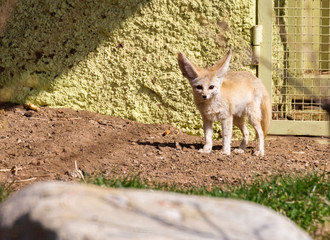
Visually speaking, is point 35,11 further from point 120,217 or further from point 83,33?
point 120,217

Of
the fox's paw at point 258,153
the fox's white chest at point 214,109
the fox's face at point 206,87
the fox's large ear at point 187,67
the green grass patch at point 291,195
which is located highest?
the fox's large ear at point 187,67

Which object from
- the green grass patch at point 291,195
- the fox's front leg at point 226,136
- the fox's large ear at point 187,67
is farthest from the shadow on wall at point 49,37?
the green grass patch at point 291,195

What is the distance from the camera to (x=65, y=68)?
6219 millimetres

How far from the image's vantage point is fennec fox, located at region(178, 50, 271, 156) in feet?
17.7

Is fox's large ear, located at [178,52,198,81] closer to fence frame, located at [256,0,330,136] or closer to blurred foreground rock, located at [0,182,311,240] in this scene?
fence frame, located at [256,0,330,136]

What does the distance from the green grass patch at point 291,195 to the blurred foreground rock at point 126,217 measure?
1.21 meters

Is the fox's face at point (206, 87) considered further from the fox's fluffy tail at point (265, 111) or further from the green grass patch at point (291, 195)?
the green grass patch at point (291, 195)

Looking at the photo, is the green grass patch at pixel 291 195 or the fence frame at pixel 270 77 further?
the fence frame at pixel 270 77

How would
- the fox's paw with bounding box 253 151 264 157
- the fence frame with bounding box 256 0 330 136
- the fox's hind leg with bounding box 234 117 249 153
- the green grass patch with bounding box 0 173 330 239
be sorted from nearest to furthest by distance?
the green grass patch with bounding box 0 173 330 239 → the fox's paw with bounding box 253 151 264 157 → the fox's hind leg with bounding box 234 117 249 153 → the fence frame with bounding box 256 0 330 136

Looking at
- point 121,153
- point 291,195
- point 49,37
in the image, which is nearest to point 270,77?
point 121,153

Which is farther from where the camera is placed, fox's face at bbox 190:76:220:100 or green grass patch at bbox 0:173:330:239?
fox's face at bbox 190:76:220:100

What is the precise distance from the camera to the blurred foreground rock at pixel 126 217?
1.84 meters

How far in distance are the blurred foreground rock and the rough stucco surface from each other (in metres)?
3.99

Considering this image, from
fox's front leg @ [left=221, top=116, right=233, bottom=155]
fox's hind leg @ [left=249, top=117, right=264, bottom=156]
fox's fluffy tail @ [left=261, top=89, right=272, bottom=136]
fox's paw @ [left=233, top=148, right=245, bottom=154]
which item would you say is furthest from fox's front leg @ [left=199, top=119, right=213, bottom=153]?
fox's fluffy tail @ [left=261, top=89, right=272, bottom=136]
